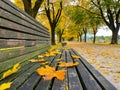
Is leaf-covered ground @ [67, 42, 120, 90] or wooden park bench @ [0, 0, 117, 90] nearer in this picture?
wooden park bench @ [0, 0, 117, 90]

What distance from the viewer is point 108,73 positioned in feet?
19.7

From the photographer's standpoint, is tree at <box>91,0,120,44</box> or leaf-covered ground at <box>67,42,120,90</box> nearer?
leaf-covered ground at <box>67,42,120,90</box>

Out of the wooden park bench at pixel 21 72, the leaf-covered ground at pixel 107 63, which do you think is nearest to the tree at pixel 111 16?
the leaf-covered ground at pixel 107 63

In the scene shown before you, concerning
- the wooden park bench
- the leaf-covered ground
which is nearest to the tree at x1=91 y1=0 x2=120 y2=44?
the leaf-covered ground

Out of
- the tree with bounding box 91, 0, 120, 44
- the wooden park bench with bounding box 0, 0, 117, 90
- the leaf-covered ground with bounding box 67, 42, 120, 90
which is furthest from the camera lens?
the tree with bounding box 91, 0, 120, 44

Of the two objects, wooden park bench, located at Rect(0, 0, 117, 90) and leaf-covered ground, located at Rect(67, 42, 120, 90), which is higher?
wooden park bench, located at Rect(0, 0, 117, 90)

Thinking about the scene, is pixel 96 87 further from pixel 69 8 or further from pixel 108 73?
pixel 69 8

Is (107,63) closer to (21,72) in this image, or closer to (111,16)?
(21,72)

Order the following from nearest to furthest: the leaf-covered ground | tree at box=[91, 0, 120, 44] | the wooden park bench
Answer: the wooden park bench < the leaf-covered ground < tree at box=[91, 0, 120, 44]

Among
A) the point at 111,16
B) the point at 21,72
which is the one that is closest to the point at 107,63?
the point at 21,72

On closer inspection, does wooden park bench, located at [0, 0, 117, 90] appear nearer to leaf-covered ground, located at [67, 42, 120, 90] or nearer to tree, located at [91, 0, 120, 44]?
leaf-covered ground, located at [67, 42, 120, 90]

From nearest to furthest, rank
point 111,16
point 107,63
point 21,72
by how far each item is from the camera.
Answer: point 21,72 → point 107,63 → point 111,16

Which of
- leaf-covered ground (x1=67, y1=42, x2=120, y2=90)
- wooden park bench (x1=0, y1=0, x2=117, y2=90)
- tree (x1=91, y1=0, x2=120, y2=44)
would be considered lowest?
leaf-covered ground (x1=67, y1=42, x2=120, y2=90)

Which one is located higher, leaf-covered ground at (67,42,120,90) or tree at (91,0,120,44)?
tree at (91,0,120,44)
